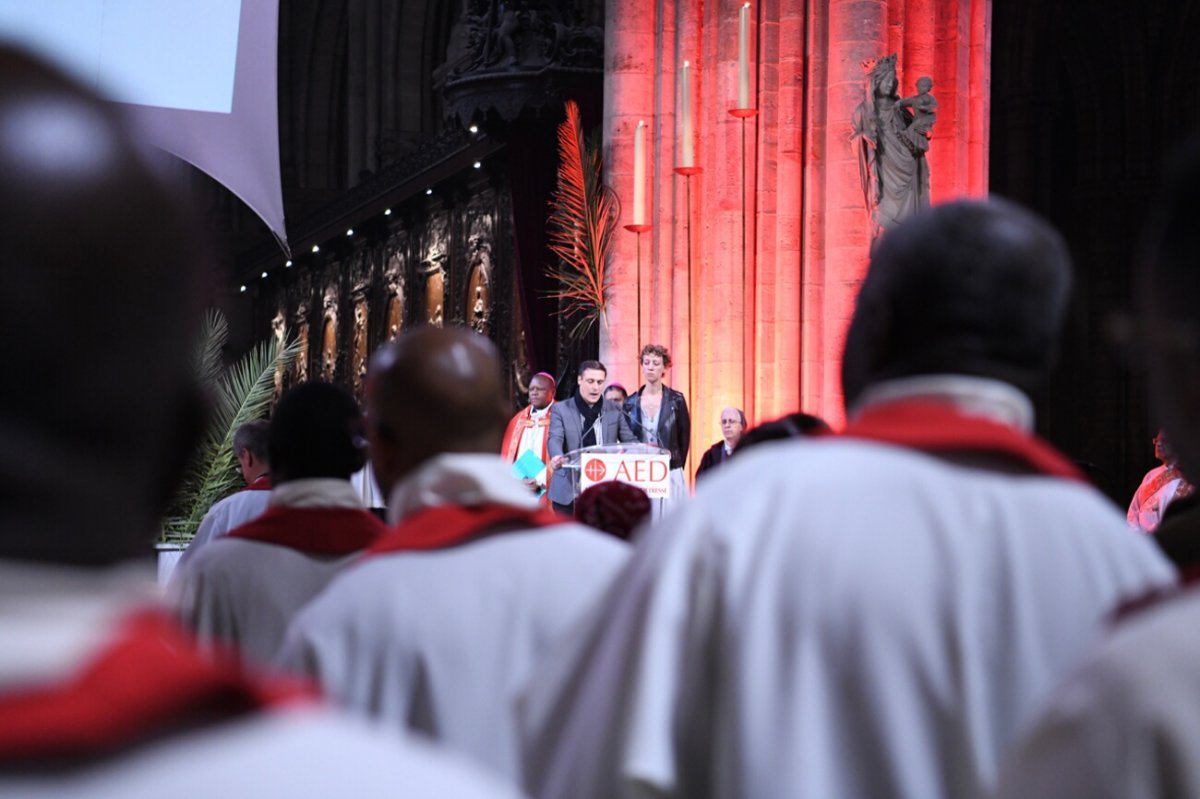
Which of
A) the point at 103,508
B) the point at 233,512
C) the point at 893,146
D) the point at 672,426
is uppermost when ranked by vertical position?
the point at 893,146

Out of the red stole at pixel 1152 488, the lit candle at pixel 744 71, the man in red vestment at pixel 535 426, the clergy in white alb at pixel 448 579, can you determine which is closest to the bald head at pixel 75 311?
the clergy in white alb at pixel 448 579

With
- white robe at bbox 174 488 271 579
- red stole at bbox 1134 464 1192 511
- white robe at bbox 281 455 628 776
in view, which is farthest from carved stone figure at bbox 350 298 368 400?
white robe at bbox 281 455 628 776

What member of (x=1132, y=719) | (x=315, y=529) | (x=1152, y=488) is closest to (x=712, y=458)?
(x=1152, y=488)

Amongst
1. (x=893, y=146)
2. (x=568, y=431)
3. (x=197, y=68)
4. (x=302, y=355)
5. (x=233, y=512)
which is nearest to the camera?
(x=233, y=512)

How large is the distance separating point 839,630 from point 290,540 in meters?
1.72

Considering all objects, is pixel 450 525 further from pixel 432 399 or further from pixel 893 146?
pixel 893 146

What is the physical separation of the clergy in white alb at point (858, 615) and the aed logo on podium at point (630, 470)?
7375 millimetres

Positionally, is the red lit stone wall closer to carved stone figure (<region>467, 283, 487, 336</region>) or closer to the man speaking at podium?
the man speaking at podium

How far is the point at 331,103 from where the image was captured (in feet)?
111

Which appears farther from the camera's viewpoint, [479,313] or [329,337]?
[329,337]

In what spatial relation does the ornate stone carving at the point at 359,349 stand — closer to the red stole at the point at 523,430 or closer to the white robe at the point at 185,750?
the red stole at the point at 523,430

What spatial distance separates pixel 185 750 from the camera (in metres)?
0.78

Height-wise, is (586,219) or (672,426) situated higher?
(586,219)

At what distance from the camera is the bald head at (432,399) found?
2.57 metres
